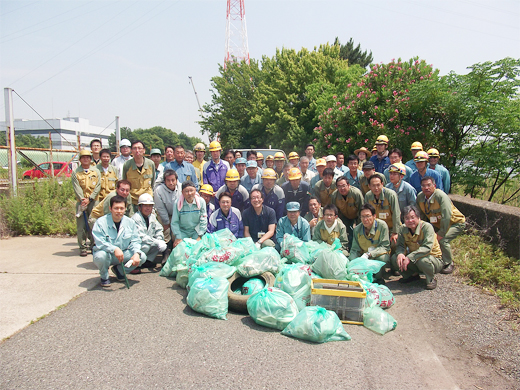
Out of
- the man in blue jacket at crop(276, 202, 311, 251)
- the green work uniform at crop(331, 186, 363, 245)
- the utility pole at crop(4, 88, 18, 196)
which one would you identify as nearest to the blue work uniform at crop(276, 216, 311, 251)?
the man in blue jacket at crop(276, 202, 311, 251)

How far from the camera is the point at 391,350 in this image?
11.7ft

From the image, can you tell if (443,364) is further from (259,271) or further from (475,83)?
(475,83)

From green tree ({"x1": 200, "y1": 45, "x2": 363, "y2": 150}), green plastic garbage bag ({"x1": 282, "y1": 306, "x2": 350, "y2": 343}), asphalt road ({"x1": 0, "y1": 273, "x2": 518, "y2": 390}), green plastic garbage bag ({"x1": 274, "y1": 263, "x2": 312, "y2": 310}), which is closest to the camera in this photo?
asphalt road ({"x1": 0, "y1": 273, "x2": 518, "y2": 390})

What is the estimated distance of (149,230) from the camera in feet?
18.9

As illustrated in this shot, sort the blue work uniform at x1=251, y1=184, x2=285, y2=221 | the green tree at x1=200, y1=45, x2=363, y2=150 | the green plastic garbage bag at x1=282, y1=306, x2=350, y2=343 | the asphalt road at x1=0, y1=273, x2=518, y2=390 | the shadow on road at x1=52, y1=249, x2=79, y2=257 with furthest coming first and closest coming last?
the green tree at x1=200, y1=45, x2=363, y2=150 < the shadow on road at x1=52, y1=249, x2=79, y2=257 < the blue work uniform at x1=251, y1=184, x2=285, y2=221 < the green plastic garbage bag at x1=282, y1=306, x2=350, y2=343 < the asphalt road at x1=0, y1=273, x2=518, y2=390

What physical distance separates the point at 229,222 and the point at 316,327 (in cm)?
274

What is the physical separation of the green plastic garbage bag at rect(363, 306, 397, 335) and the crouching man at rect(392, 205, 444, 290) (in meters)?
1.29

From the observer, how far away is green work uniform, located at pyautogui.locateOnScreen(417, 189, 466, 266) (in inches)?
218

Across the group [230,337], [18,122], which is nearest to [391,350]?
[230,337]

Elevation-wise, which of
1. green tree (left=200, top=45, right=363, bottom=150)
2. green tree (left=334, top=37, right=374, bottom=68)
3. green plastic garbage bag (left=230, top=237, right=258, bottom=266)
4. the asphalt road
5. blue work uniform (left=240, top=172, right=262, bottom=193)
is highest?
green tree (left=334, top=37, right=374, bottom=68)

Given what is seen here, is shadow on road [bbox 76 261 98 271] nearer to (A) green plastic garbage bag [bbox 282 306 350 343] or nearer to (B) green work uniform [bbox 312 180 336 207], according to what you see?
(A) green plastic garbage bag [bbox 282 306 350 343]

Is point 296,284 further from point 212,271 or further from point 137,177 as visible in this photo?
point 137,177

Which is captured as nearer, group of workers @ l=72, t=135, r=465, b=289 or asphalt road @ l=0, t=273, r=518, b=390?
asphalt road @ l=0, t=273, r=518, b=390

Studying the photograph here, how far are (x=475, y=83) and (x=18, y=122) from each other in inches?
3835
